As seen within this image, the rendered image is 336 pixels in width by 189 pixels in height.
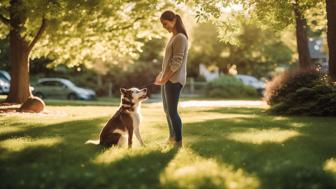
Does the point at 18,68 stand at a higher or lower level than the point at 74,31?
lower

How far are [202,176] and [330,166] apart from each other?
2.36 metres

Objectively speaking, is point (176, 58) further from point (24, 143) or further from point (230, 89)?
point (230, 89)

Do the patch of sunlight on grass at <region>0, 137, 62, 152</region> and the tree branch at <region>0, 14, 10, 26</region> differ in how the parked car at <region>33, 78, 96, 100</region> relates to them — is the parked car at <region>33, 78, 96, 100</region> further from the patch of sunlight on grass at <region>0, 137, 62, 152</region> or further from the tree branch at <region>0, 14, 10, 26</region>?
the patch of sunlight on grass at <region>0, 137, 62, 152</region>

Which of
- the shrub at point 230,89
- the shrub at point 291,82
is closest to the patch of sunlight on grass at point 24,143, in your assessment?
the shrub at point 291,82

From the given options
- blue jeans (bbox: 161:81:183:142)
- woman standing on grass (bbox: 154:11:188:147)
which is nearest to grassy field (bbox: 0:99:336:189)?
blue jeans (bbox: 161:81:183:142)

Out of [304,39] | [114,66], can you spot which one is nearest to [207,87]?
[114,66]

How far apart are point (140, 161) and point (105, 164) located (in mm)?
577

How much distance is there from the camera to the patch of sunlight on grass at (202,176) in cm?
804

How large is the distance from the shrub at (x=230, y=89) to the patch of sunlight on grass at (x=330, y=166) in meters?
35.9

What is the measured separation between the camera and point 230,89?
45.9 m

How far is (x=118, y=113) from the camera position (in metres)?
10.3

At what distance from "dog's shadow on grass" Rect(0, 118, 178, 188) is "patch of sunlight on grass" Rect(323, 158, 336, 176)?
98.0 inches

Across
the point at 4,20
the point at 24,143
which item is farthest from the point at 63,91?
the point at 24,143

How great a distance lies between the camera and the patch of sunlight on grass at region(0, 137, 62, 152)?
10.8 meters
